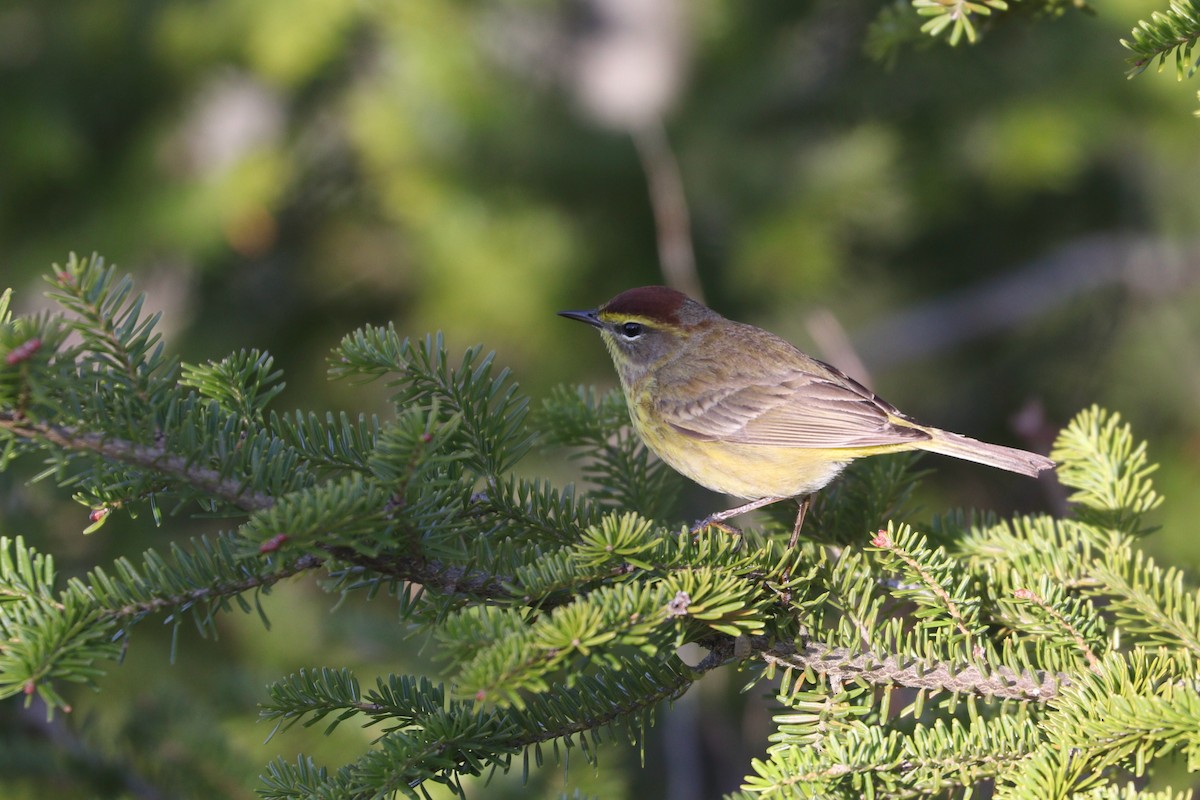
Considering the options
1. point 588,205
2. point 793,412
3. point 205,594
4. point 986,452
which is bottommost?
point 986,452

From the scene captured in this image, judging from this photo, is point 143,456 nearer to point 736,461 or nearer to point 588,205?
point 736,461

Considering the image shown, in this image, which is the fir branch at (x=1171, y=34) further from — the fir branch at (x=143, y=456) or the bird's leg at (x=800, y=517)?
the fir branch at (x=143, y=456)

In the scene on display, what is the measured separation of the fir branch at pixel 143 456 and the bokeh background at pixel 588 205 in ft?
7.07

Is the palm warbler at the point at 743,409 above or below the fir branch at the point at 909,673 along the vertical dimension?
above

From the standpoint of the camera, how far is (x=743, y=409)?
4469 mm

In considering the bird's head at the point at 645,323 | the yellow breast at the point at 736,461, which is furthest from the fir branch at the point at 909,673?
the bird's head at the point at 645,323

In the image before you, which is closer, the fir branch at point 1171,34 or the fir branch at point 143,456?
the fir branch at point 143,456

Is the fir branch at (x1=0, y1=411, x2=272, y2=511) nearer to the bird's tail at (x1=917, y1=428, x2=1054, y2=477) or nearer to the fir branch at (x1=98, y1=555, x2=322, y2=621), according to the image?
the fir branch at (x1=98, y1=555, x2=322, y2=621)

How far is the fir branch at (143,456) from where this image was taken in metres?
1.99

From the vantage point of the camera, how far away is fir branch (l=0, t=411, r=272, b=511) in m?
1.99

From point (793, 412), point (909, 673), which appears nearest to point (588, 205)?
point (793, 412)

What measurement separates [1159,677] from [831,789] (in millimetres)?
808

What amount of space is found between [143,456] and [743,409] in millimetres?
2798

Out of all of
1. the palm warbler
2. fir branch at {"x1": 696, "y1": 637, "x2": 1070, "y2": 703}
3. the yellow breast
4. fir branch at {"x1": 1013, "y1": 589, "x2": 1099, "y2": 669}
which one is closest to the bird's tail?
the palm warbler
